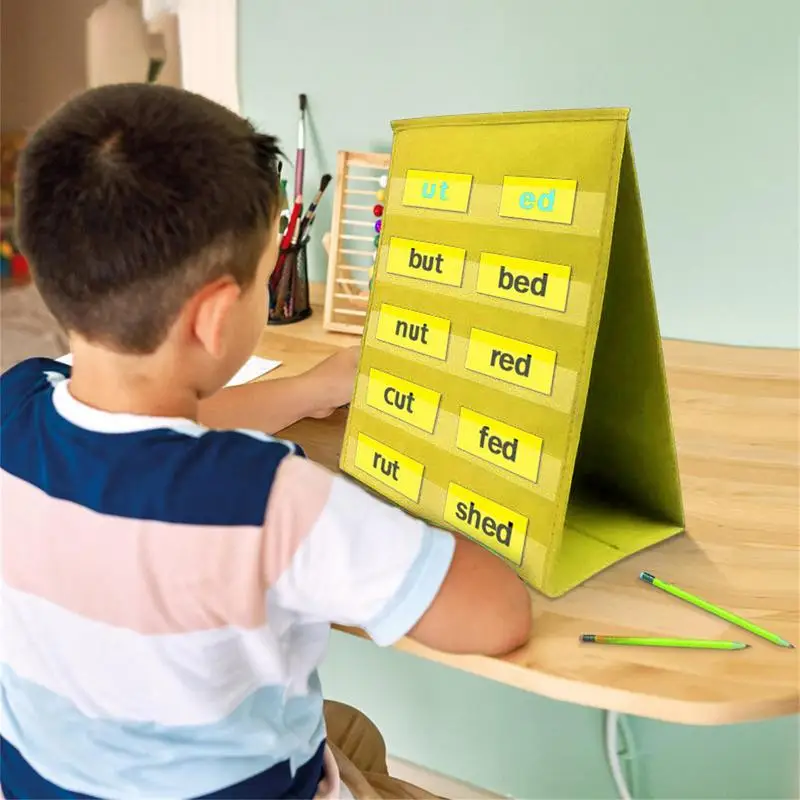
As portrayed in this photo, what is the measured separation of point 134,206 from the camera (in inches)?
22.2

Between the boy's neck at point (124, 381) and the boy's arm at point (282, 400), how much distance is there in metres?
0.26

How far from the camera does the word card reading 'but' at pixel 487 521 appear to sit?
0.70m

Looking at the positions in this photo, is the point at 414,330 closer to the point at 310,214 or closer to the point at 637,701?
the point at 637,701

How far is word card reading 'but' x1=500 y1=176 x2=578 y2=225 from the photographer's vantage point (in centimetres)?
66

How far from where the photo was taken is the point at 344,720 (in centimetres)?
99

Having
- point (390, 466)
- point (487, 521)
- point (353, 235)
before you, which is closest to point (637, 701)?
point (487, 521)

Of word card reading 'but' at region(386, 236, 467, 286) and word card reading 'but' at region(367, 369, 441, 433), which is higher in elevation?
word card reading 'but' at region(386, 236, 467, 286)

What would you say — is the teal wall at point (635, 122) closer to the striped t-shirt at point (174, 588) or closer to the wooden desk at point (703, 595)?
the wooden desk at point (703, 595)

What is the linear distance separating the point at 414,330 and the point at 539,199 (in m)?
0.18

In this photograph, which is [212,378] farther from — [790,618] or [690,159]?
[690,159]

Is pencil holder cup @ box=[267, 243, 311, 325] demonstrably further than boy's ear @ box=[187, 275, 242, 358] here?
Yes

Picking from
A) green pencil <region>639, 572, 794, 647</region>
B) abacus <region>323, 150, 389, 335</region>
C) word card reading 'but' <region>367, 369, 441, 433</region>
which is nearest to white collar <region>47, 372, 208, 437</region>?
word card reading 'but' <region>367, 369, 441, 433</region>

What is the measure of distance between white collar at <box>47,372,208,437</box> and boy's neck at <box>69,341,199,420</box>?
0.05ft

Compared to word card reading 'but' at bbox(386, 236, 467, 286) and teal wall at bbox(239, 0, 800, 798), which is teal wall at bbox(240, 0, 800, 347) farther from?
word card reading 'but' at bbox(386, 236, 467, 286)
